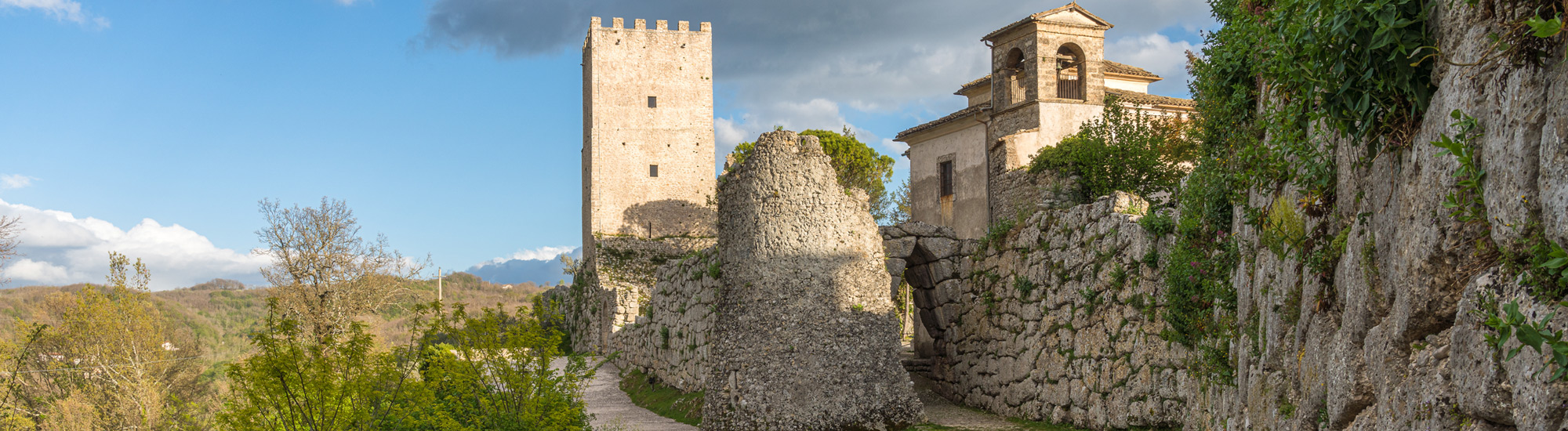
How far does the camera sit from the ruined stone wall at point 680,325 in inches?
588

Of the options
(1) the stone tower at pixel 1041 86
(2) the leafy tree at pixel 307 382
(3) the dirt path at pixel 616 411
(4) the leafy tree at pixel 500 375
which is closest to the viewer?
(2) the leafy tree at pixel 307 382

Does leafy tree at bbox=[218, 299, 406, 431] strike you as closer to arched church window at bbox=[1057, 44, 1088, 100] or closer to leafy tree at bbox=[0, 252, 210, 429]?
leafy tree at bbox=[0, 252, 210, 429]

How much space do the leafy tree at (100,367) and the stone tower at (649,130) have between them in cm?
1718

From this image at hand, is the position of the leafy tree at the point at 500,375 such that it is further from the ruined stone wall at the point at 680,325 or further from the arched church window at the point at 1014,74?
the arched church window at the point at 1014,74

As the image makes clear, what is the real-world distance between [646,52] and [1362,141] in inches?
1342

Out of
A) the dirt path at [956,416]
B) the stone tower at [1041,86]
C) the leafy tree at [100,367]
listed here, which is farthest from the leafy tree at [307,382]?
the stone tower at [1041,86]

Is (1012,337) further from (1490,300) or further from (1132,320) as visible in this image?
(1490,300)

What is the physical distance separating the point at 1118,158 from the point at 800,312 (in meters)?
9.14

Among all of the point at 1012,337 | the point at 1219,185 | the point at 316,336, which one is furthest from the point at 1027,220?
the point at 316,336

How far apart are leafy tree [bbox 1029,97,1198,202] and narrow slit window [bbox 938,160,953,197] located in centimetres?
457

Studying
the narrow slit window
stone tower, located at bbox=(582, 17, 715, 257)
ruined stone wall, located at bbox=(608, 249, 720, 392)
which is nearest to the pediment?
the narrow slit window

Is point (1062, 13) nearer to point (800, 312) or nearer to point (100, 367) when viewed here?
point (800, 312)

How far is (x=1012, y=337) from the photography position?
12273mm

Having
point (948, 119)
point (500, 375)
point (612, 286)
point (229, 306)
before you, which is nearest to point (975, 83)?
point (948, 119)
